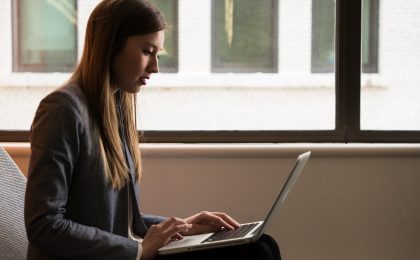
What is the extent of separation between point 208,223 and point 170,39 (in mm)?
1100

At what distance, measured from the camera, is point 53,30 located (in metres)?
2.88

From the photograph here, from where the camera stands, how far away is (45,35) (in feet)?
9.47

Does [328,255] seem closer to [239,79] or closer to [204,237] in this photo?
[239,79]

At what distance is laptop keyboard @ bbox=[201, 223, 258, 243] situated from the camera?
5.98 feet

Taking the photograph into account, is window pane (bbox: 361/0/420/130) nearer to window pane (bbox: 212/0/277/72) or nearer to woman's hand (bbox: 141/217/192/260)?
window pane (bbox: 212/0/277/72)

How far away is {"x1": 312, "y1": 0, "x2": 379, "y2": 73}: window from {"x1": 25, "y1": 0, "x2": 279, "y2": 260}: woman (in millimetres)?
1174

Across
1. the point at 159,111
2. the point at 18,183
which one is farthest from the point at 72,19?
the point at 18,183

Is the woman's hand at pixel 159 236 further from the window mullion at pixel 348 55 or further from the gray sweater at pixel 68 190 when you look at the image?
the window mullion at pixel 348 55

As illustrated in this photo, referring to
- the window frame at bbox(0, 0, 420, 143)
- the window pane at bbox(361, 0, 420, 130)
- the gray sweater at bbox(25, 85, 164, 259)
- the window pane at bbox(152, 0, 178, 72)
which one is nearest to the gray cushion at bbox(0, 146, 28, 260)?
the gray sweater at bbox(25, 85, 164, 259)

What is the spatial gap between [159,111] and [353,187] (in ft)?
2.65

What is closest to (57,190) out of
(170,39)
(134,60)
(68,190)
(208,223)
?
(68,190)

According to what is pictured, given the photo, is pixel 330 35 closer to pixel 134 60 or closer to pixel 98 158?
pixel 134 60

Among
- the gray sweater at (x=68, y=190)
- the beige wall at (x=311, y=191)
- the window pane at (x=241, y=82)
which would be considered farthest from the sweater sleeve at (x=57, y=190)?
the window pane at (x=241, y=82)

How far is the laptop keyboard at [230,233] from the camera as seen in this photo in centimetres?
182
